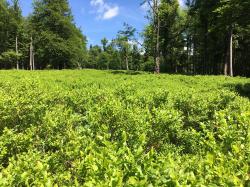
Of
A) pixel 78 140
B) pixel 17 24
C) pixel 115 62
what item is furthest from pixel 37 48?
pixel 78 140

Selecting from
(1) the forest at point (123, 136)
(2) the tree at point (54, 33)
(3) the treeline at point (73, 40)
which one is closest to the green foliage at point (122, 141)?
(1) the forest at point (123, 136)

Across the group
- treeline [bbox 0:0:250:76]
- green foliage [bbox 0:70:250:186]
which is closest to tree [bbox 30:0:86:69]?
treeline [bbox 0:0:250:76]

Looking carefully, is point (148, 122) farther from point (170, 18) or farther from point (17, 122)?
point (170, 18)

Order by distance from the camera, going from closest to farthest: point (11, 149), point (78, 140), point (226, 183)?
point (226, 183) < point (78, 140) < point (11, 149)

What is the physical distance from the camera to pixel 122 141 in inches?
146

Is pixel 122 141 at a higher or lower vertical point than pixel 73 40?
→ lower

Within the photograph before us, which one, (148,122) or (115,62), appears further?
(115,62)

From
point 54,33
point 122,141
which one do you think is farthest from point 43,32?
point 122,141

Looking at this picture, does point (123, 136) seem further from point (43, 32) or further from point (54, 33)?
point (54, 33)

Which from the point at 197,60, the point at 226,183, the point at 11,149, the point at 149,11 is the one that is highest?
the point at 149,11

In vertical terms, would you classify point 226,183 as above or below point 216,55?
below

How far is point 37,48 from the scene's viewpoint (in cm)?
6731

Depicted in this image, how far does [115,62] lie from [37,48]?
47.7m

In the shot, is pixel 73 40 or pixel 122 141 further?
pixel 73 40
